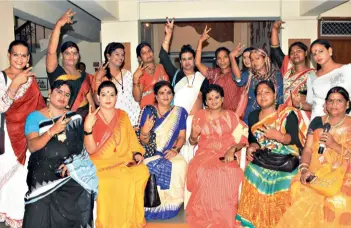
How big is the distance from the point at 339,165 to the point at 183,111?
154 centimetres

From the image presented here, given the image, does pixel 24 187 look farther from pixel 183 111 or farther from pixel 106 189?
pixel 183 111

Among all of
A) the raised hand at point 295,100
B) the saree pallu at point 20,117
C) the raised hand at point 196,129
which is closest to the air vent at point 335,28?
the raised hand at point 295,100

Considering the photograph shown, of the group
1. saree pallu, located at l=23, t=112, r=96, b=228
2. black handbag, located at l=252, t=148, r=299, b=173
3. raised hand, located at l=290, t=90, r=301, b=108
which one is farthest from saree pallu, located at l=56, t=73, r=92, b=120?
raised hand, located at l=290, t=90, r=301, b=108

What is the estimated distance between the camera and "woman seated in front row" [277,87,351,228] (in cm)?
273

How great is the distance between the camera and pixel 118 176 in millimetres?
3082

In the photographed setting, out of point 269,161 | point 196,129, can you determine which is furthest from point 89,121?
point 269,161

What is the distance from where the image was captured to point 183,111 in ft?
12.4

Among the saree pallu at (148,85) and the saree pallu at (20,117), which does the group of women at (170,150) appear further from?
the saree pallu at (148,85)

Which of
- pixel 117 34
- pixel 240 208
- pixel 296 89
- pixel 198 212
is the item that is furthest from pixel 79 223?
pixel 117 34

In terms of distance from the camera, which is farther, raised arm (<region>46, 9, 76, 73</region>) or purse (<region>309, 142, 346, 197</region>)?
raised arm (<region>46, 9, 76, 73</region>)

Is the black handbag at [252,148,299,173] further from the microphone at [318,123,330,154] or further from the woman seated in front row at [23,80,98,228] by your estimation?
the woman seated in front row at [23,80,98,228]

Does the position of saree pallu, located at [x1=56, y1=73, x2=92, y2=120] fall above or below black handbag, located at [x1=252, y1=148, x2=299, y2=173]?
above

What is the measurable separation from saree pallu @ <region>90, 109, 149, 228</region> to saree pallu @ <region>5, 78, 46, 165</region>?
0.60m

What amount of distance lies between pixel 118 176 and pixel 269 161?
1.24 meters
